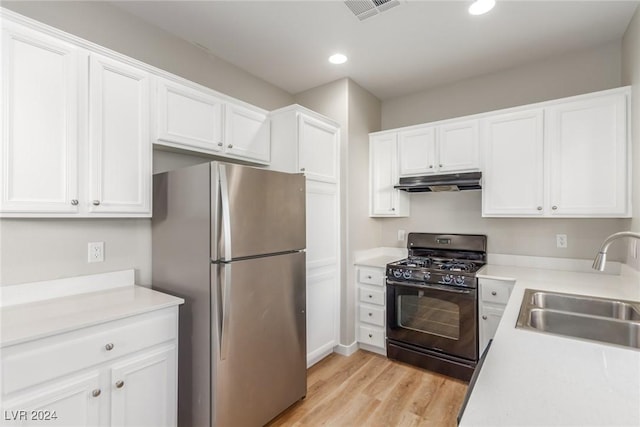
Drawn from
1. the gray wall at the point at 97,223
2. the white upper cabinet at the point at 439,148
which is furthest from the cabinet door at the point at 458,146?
the gray wall at the point at 97,223

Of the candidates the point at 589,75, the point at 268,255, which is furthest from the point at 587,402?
the point at 589,75

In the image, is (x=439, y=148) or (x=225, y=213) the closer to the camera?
(x=225, y=213)

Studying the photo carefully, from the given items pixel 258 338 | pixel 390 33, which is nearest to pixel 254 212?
pixel 258 338

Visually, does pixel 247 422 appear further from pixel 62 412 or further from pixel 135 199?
pixel 135 199

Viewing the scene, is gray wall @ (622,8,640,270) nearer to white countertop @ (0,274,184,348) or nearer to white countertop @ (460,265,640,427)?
white countertop @ (460,265,640,427)

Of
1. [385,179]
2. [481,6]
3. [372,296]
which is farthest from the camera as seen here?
[385,179]

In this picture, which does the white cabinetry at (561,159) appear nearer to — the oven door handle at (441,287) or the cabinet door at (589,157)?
the cabinet door at (589,157)

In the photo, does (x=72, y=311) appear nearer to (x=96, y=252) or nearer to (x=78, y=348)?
(x=78, y=348)

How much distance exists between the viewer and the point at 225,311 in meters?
1.67

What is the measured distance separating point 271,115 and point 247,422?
91.1 inches

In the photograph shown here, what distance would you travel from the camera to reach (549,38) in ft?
7.91

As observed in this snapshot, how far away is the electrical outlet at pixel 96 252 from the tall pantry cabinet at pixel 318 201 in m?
1.41

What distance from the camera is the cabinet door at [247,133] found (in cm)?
239

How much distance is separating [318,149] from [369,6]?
45.1 inches
